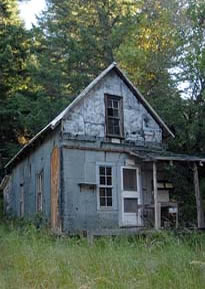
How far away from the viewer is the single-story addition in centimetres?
1374

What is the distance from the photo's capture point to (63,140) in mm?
13844

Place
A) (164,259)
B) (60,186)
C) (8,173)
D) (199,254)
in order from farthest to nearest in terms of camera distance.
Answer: (8,173)
(60,186)
(199,254)
(164,259)

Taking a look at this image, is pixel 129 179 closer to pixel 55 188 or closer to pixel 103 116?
pixel 103 116

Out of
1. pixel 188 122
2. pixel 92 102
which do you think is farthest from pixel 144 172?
pixel 188 122

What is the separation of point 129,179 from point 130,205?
3.22ft

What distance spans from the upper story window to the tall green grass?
7.99 m

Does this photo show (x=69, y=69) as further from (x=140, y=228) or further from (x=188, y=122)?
(x=140, y=228)

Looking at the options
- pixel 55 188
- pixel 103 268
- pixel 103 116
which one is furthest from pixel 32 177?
pixel 103 268

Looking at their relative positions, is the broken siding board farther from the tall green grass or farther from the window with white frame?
the tall green grass

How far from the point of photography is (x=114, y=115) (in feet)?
51.1

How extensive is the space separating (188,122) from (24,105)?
369 inches

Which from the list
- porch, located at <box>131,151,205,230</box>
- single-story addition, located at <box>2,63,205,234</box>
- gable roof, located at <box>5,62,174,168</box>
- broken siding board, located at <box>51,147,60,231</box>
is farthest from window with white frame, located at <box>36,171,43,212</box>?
porch, located at <box>131,151,205,230</box>

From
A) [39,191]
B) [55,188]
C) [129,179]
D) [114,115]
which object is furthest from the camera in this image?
[39,191]

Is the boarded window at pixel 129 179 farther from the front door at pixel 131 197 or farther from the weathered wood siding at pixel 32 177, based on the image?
the weathered wood siding at pixel 32 177
